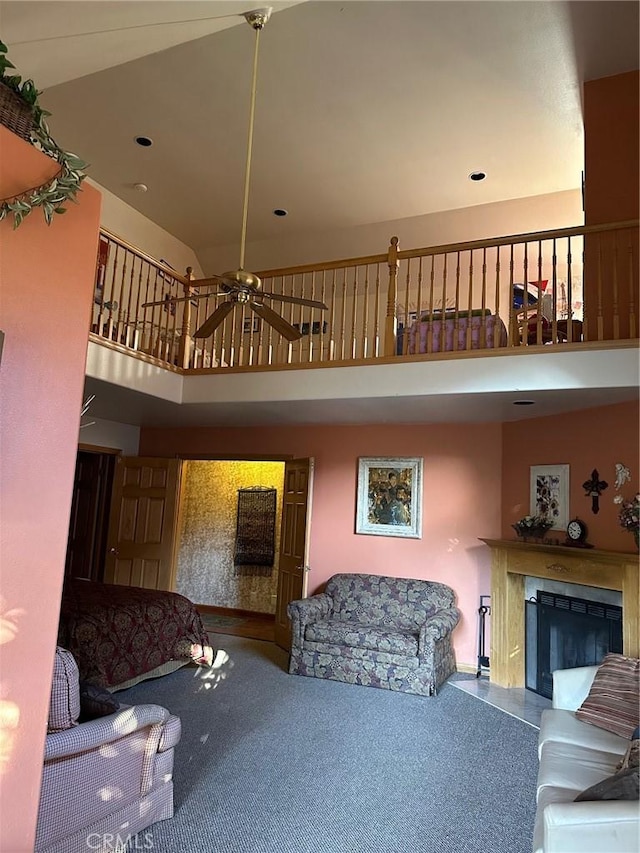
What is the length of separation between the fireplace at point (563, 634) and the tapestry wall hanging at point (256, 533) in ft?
12.4

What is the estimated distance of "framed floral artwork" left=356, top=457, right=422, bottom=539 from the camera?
5906 millimetres

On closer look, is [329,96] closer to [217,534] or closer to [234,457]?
[234,457]

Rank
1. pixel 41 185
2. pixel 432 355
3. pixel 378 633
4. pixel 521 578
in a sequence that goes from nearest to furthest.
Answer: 1. pixel 41 185
2. pixel 432 355
3. pixel 378 633
4. pixel 521 578

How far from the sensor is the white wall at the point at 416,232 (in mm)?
6328

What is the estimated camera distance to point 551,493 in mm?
4980

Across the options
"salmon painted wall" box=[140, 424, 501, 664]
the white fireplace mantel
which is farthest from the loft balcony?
the white fireplace mantel

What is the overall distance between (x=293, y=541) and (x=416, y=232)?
13.4 ft

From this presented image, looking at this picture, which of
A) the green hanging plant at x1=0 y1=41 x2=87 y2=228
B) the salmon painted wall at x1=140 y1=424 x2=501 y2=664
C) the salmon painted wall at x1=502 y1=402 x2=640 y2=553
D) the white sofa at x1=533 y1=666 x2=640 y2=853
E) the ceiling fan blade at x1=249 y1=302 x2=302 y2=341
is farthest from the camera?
the salmon painted wall at x1=140 y1=424 x2=501 y2=664

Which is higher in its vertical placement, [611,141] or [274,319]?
[611,141]

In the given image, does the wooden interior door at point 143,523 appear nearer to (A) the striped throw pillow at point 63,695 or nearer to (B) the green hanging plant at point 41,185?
(A) the striped throw pillow at point 63,695

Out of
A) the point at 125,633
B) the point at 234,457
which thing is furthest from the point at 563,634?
the point at 234,457

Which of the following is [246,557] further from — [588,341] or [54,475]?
[54,475]

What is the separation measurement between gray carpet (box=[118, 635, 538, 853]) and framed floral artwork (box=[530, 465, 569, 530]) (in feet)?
5.58

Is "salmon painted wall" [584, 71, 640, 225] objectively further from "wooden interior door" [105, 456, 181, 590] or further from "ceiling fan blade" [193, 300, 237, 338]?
"wooden interior door" [105, 456, 181, 590]
